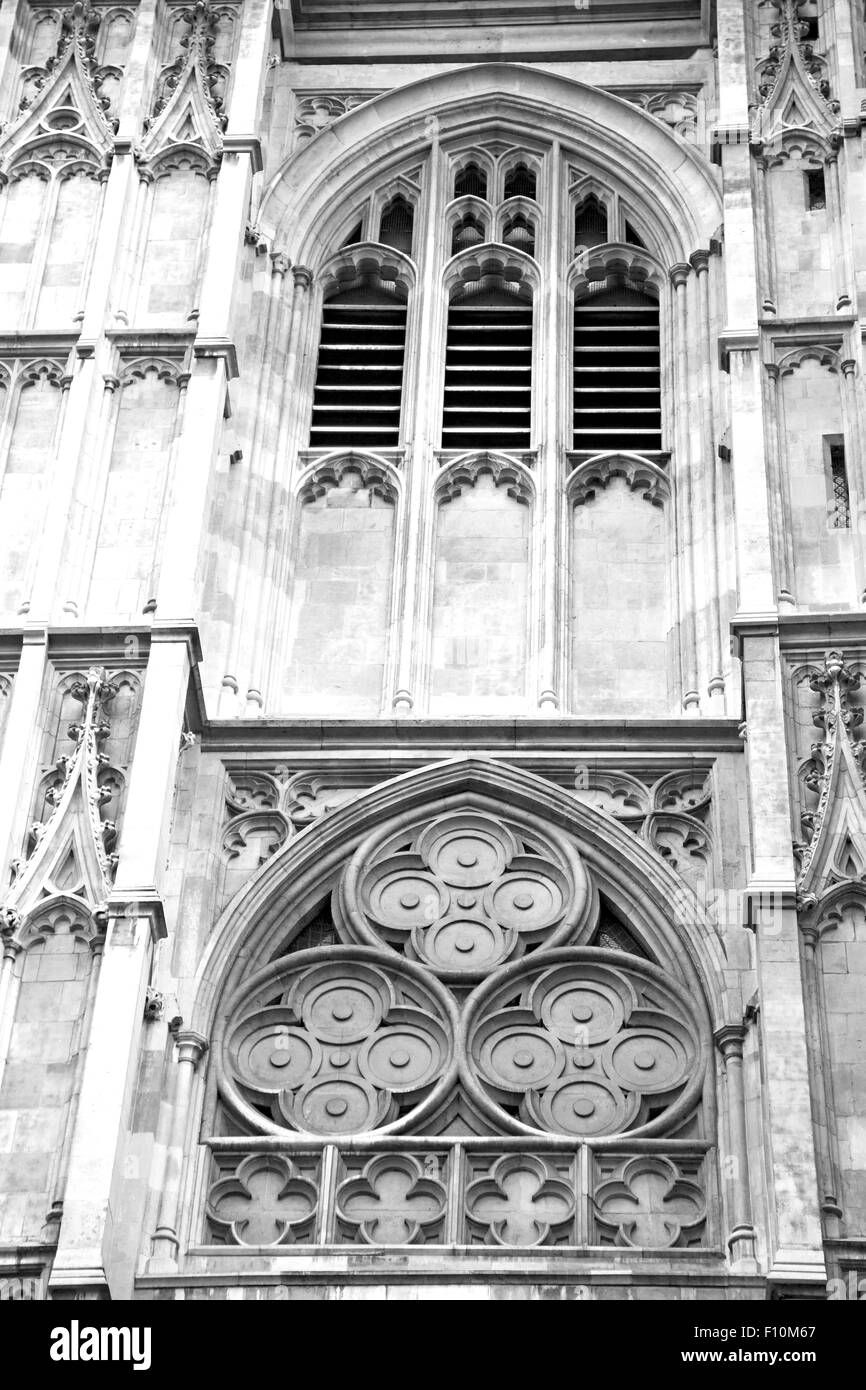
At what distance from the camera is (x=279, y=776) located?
19.6m

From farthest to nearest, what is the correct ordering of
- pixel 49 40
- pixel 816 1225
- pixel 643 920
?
1. pixel 49 40
2. pixel 643 920
3. pixel 816 1225

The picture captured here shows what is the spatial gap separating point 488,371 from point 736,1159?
7719mm

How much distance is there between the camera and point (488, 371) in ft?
74.7

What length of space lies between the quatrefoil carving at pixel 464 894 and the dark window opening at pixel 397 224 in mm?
6309

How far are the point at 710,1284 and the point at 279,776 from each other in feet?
16.0

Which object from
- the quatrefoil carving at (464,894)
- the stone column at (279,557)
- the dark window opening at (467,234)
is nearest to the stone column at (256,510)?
the stone column at (279,557)

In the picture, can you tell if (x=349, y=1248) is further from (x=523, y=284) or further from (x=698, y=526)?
(x=523, y=284)

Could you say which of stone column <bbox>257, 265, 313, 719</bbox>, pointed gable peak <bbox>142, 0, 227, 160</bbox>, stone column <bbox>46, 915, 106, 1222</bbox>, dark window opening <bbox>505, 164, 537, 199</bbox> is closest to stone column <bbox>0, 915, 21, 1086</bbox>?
stone column <bbox>46, 915, 106, 1222</bbox>

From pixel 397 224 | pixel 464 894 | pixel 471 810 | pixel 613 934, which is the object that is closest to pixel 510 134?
pixel 397 224

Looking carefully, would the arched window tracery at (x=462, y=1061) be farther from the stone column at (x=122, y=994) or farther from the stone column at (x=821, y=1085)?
the stone column at (x=122, y=994)

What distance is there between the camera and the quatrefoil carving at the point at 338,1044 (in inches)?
712

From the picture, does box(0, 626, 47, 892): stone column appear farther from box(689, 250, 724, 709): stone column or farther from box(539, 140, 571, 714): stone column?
→ box(689, 250, 724, 709): stone column

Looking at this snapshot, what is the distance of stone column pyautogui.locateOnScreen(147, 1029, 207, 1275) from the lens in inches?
671
